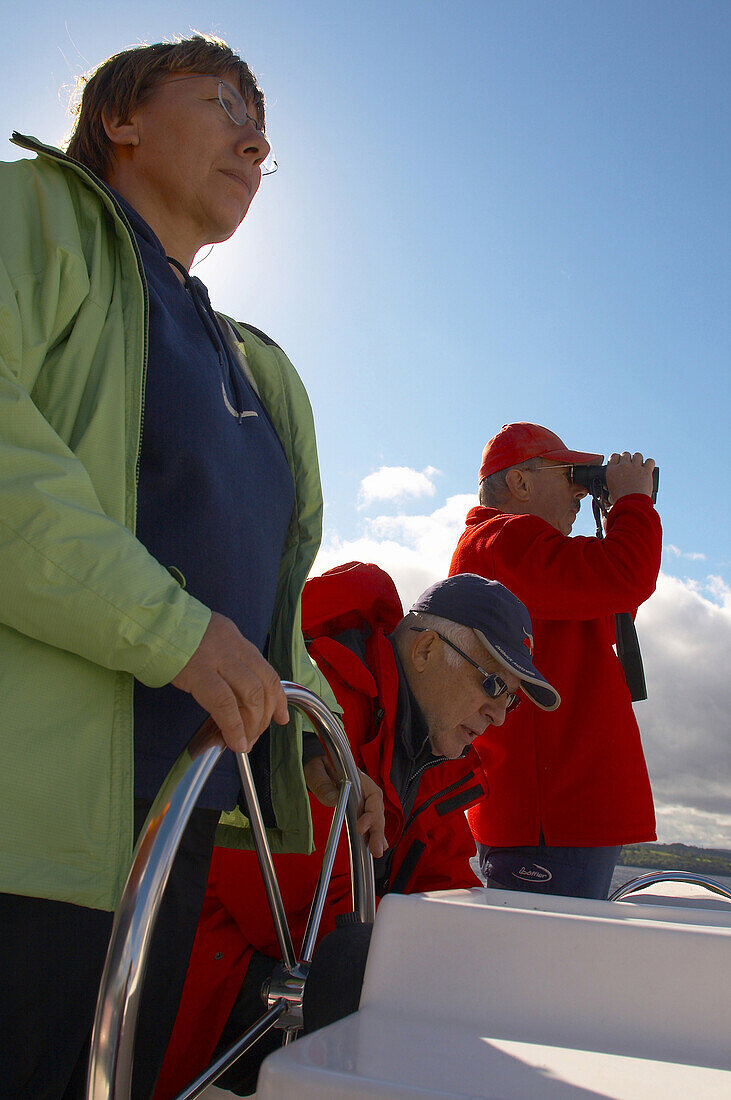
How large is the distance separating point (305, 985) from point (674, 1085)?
490 mm

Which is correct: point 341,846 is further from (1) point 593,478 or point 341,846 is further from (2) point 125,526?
(1) point 593,478

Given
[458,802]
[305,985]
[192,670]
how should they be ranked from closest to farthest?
[192,670], [305,985], [458,802]

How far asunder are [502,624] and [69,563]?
1488 millimetres

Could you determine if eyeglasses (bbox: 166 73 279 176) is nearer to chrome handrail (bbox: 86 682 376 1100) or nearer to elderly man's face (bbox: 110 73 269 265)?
elderly man's face (bbox: 110 73 269 265)

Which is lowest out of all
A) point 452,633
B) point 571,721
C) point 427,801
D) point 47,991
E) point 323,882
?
point 47,991

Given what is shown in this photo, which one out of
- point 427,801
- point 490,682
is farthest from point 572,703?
point 427,801

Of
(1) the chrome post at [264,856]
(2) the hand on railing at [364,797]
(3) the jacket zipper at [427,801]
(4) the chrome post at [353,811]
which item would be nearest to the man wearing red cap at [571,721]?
(3) the jacket zipper at [427,801]

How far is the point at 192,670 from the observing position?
0.91 m

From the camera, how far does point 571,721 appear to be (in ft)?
7.46

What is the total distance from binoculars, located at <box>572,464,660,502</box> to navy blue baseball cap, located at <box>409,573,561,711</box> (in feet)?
2.05

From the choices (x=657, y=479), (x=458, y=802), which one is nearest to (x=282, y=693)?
(x=458, y=802)

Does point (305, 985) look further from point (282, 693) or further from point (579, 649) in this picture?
point (579, 649)

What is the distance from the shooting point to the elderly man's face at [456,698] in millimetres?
2205

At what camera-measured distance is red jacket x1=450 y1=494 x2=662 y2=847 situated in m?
2.19
